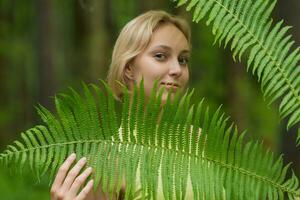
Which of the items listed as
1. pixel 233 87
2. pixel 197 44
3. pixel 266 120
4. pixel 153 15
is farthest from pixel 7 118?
pixel 153 15

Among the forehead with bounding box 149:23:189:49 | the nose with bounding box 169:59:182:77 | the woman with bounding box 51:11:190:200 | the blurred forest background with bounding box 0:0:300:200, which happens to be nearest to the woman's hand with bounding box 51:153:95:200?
the woman with bounding box 51:11:190:200

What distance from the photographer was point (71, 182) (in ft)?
6.22

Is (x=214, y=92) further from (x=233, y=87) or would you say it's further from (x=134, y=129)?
(x=134, y=129)

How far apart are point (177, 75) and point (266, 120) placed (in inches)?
391

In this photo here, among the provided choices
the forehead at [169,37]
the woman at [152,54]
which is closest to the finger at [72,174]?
the woman at [152,54]

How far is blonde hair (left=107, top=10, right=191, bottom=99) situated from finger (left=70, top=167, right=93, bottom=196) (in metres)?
0.65

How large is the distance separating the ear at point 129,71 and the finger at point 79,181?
2.44 feet

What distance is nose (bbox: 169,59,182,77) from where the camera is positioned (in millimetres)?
2389

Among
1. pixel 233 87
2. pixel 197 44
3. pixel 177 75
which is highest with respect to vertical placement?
pixel 197 44

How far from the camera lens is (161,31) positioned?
254 centimetres

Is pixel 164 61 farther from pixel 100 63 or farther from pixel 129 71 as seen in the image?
pixel 100 63

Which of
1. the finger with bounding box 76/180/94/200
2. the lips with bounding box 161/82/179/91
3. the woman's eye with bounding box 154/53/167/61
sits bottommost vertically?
the finger with bounding box 76/180/94/200

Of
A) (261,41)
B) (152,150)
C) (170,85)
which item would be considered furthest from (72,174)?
(261,41)

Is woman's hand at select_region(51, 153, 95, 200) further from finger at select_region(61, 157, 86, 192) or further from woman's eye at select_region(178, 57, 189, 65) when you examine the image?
woman's eye at select_region(178, 57, 189, 65)
